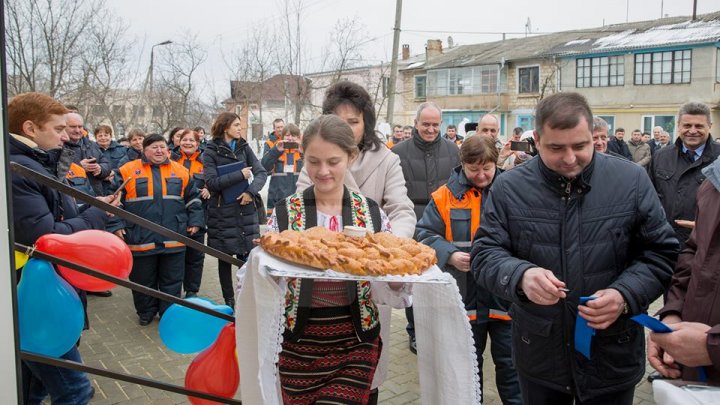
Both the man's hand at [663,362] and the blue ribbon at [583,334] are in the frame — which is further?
the blue ribbon at [583,334]

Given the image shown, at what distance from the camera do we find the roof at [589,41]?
118 feet

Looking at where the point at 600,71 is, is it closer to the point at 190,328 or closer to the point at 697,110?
the point at 697,110

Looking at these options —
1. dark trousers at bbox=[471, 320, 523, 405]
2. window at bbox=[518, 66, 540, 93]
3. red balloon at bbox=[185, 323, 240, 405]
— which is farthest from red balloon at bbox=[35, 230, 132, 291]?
window at bbox=[518, 66, 540, 93]

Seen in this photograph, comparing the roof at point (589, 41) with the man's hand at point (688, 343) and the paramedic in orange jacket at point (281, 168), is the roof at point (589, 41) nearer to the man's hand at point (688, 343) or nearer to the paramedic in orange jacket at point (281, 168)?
the paramedic in orange jacket at point (281, 168)

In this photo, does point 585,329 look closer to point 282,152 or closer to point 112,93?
point 282,152

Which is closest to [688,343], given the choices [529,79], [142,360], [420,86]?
[142,360]

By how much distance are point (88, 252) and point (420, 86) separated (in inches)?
1892

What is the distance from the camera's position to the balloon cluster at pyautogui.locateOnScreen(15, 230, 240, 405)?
2639 millimetres

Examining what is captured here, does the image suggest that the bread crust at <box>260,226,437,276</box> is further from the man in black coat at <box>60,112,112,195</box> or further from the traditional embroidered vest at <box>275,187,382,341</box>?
the man in black coat at <box>60,112,112,195</box>

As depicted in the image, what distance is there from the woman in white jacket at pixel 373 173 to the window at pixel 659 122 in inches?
1410

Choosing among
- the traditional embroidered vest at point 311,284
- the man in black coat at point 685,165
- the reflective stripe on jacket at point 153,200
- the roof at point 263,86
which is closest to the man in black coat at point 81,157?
the reflective stripe on jacket at point 153,200

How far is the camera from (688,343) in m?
2.10

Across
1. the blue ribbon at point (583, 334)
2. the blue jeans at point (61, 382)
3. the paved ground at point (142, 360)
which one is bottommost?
the paved ground at point (142, 360)

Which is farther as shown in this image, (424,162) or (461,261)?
(424,162)
